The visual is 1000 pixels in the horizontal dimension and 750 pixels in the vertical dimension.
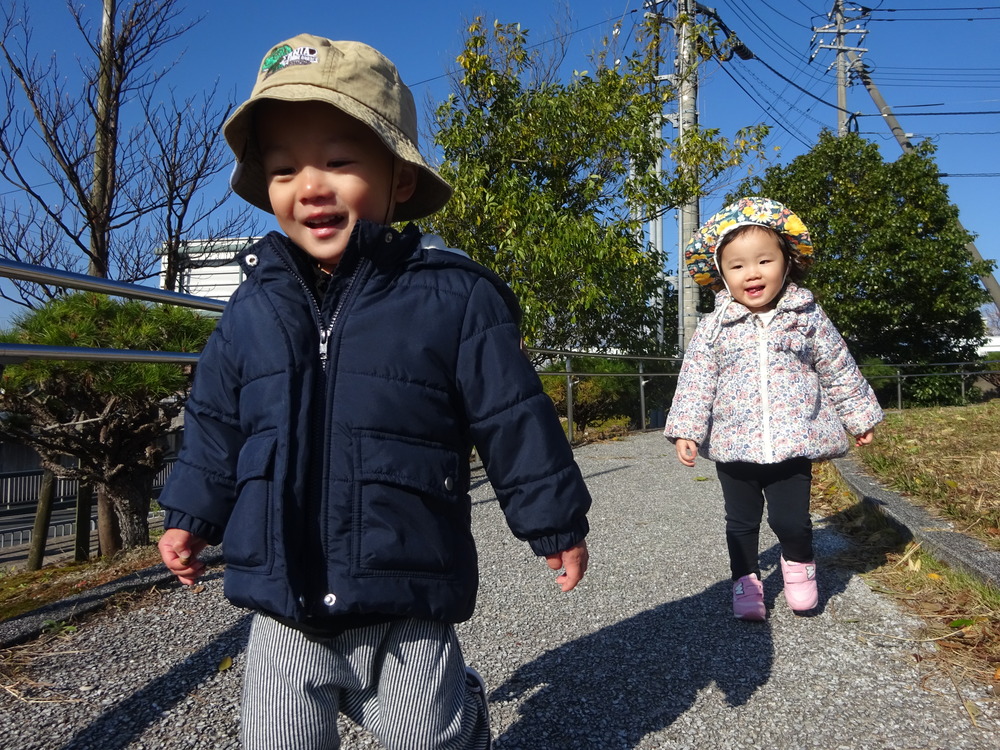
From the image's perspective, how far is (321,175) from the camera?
1.53 meters

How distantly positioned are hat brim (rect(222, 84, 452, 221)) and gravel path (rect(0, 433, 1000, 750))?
1267mm

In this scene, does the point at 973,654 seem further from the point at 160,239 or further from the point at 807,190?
the point at 807,190

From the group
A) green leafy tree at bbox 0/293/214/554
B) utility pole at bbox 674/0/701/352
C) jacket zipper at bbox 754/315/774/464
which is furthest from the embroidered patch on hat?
utility pole at bbox 674/0/701/352

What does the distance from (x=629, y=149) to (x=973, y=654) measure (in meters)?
6.75

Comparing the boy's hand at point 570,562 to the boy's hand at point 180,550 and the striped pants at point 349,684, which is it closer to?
the striped pants at point 349,684

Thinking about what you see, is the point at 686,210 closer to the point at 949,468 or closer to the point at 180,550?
the point at 949,468

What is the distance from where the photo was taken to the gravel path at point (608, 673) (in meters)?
1.91

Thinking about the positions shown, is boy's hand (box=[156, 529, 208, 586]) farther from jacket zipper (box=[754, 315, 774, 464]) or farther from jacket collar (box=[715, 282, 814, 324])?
jacket collar (box=[715, 282, 814, 324])

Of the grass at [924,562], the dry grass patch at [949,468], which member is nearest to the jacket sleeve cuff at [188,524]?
the grass at [924,562]

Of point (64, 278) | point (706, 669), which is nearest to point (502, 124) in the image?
point (64, 278)

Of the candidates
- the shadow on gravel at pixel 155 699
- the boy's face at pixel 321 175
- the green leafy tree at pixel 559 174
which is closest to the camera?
the boy's face at pixel 321 175

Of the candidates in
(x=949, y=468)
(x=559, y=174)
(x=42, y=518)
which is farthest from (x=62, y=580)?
(x=559, y=174)

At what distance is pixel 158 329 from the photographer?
3.62 metres

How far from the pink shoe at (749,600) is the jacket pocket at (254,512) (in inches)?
75.3
